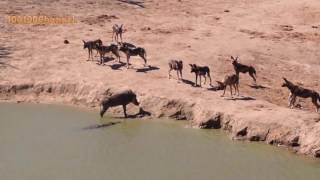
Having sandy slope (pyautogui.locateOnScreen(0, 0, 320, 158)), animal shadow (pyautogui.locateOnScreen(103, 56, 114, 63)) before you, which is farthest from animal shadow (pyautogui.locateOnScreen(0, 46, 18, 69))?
animal shadow (pyautogui.locateOnScreen(103, 56, 114, 63))

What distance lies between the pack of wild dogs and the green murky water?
1.02 meters

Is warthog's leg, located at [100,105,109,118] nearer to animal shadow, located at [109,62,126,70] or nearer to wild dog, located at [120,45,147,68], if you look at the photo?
animal shadow, located at [109,62,126,70]

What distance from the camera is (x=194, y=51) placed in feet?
105

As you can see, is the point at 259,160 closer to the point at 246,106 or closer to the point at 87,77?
the point at 246,106

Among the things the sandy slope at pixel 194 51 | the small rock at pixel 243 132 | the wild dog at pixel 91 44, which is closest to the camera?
the small rock at pixel 243 132

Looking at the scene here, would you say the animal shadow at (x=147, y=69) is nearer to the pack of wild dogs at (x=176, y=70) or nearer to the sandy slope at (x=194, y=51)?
the sandy slope at (x=194, y=51)

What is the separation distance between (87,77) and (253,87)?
6.84 metres

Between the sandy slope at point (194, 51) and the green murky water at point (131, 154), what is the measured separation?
1.24 meters

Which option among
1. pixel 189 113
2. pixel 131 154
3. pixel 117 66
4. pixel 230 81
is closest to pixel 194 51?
pixel 117 66

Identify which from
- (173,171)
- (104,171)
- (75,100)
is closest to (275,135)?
(173,171)

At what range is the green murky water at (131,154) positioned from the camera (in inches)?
759

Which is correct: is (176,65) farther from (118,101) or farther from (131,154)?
(131,154)

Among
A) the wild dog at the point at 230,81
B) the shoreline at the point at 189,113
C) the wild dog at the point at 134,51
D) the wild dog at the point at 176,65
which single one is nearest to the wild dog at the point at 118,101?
the shoreline at the point at 189,113

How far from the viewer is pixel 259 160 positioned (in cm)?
2061
